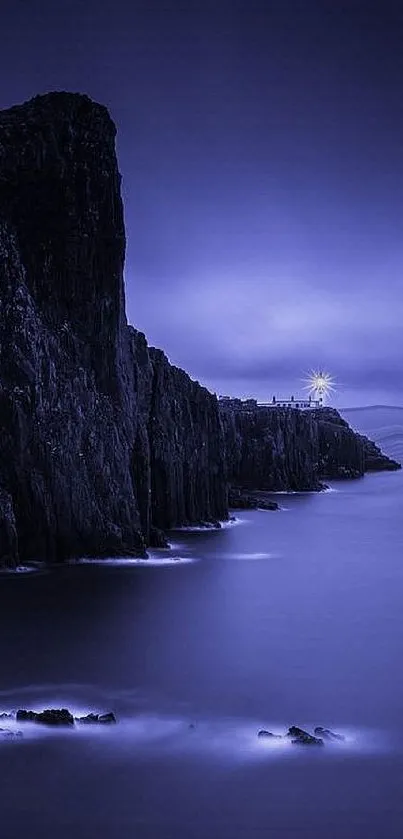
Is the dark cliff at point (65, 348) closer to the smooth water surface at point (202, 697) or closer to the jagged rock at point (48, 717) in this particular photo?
the smooth water surface at point (202, 697)

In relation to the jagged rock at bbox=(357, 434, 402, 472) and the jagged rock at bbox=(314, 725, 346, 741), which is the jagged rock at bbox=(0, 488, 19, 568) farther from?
the jagged rock at bbox=(357, 434, 402, 472)

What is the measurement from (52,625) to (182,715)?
8.28 metres

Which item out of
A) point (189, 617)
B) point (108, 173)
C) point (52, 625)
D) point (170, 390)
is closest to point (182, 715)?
point (52, 625)

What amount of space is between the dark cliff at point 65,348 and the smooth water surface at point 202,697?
2628mm

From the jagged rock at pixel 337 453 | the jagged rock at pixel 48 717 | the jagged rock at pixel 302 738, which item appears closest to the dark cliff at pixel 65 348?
the jagged rock at pixel 48 717

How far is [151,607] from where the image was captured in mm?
25750

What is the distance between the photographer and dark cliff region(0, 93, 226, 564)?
3077cm

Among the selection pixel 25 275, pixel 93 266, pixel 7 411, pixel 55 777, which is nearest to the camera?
pixel 55 777

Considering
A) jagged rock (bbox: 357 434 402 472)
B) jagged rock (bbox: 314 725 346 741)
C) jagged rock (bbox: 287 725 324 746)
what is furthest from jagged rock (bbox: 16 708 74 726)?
jagged rock (bbox: 357 434 402 472)

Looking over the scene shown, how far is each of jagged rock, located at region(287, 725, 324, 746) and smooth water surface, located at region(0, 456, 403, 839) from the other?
0.62 ft

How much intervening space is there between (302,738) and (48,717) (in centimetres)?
457

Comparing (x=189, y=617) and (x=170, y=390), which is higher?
(x=170, y=390)

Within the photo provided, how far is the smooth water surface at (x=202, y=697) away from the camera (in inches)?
430

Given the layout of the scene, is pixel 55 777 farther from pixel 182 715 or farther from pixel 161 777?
pixel 182 715
